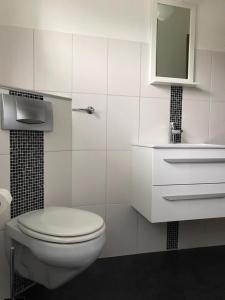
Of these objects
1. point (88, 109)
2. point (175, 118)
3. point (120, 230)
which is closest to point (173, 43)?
point (175, 118)

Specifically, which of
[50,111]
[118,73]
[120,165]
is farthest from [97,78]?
[120,165]

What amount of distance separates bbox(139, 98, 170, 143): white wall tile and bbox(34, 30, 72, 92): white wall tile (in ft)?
1.96

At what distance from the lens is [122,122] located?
1.72 m

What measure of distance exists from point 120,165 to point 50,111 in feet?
2.15

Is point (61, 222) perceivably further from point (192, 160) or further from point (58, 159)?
point (192, 160)

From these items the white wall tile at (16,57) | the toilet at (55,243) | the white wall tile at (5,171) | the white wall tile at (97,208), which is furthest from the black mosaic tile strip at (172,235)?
the white wall tile at (16,57)

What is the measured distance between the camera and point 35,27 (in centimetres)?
156

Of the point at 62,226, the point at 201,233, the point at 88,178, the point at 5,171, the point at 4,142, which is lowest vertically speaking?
the point at 201,233

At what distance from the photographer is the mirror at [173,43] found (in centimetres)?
171

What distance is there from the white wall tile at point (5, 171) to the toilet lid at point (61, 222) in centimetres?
21

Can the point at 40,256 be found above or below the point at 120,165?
below

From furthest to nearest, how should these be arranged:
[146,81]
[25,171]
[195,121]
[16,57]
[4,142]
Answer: [195,121] < [146,81] < [16,57] < [25,171] < [4,142]

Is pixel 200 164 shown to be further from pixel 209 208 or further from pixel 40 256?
pixel 40 256

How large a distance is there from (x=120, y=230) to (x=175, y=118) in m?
0.98
